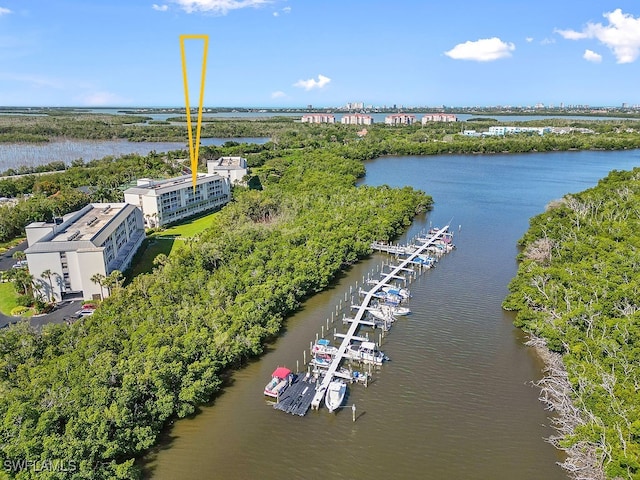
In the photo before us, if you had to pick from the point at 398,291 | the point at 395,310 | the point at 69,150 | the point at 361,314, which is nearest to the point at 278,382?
the point at 361,314

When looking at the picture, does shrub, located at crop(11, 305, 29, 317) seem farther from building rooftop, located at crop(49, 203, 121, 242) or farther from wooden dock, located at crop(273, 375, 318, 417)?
wooden dock, located at crop(273, 375, 318, 417)

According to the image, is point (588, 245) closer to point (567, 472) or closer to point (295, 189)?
point (567, 472)

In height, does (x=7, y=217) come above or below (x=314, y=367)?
above

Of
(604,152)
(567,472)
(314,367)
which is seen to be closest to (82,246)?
(314,367)

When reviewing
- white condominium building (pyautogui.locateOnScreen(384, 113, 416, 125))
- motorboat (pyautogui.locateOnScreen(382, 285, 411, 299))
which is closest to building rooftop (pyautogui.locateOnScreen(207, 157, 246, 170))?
motorboat (pyautogui.locateOnScreen(382, 285, 411, 299))

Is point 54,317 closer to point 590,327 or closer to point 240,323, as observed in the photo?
point 240,323
